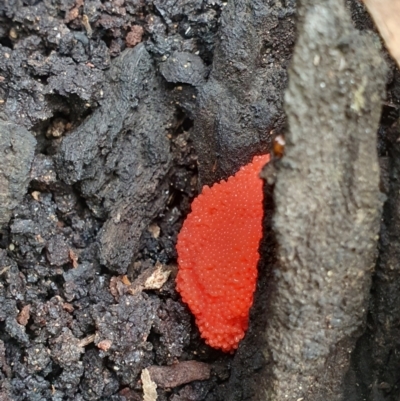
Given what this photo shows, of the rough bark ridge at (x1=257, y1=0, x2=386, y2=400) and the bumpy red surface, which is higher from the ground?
the rough bark ridge at (x1=257, y1=0, x2=386, y2=400)

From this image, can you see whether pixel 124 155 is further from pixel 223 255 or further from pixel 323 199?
pixel 323 199

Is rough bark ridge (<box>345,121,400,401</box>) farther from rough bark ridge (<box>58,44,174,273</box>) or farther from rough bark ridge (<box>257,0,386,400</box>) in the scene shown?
rough bark ridge (<box>58,44,174,273</box>)

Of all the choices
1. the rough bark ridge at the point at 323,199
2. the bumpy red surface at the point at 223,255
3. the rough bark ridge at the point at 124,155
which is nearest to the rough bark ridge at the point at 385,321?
the rough bark ridge at the point at 323,199

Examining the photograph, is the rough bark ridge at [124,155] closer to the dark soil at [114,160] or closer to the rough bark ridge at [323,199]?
the dark soil at [114,160]

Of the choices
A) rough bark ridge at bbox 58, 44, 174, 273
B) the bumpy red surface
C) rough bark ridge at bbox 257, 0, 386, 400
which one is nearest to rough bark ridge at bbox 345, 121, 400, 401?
rough bark ridge at bbox 257, 0, 386, 400

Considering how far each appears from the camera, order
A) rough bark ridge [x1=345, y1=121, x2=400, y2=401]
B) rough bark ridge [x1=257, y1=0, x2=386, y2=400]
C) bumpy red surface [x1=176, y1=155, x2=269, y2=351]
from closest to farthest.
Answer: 1. rough bark ridge [x1=257, y1=0, x2=386, y2=400]
2. rough bark ridge [x1=345, y1=121, x2=400, y2=401]
3. bumpy red surface [x1=176, y1=155, x2=269, y2=351]

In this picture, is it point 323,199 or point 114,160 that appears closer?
point 323,199

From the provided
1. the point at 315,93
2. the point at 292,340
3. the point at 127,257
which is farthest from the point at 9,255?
the point at 315,93

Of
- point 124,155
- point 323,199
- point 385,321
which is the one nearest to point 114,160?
point 124,155

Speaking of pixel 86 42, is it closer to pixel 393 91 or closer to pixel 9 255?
pixel 9 255
